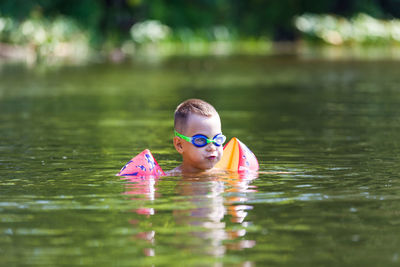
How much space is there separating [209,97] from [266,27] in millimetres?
46146

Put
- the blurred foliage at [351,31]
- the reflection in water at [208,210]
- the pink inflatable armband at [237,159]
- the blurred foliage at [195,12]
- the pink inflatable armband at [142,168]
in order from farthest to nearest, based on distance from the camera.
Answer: the blurred foliage at [351,31], the blurred foliage at [195,12], the pink inflatable armband at [237,159], the pink inflatable armband at [142,168], the reflection in water at [208,210]

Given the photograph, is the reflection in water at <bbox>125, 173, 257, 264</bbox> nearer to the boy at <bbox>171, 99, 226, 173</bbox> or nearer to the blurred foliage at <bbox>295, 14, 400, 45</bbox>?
the boy at <bbox>171, 99, 226, 173</bbox>

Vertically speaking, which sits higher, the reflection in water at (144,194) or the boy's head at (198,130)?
the boy's head at (198,130)

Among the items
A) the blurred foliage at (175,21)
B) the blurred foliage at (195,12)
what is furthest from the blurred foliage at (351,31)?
the blurred foliage at (195,12)

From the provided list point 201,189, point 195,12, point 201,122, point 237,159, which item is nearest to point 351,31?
point 195,12

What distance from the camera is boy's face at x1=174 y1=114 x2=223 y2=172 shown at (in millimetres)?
9359

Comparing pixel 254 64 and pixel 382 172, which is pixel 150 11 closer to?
pixel 254 64

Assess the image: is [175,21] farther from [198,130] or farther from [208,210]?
[208,210]

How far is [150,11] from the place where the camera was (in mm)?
61062

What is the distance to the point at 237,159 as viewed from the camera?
10172 mm

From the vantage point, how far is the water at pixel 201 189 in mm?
Result: 6371

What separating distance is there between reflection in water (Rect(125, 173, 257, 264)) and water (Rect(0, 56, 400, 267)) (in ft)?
0.04

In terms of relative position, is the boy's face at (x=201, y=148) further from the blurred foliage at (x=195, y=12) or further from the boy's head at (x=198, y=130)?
the blurred foliage at (x=195, y=12)

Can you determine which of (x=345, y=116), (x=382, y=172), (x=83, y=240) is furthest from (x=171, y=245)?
(x=345, y=116)
